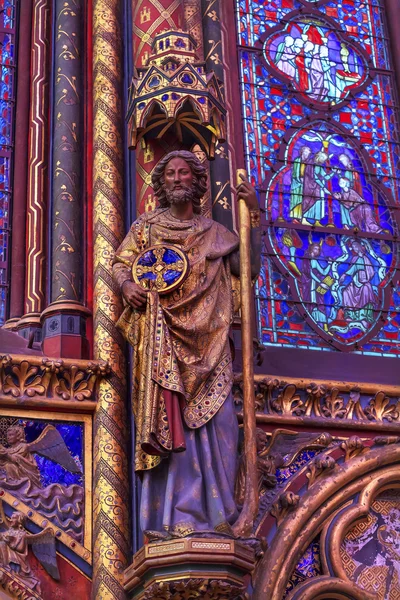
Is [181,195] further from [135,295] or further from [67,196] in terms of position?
[67,196]

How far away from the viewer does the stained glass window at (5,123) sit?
8602 millimetres

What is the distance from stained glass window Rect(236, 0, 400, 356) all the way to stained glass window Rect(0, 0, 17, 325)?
5.29ft

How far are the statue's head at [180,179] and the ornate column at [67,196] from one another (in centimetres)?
71

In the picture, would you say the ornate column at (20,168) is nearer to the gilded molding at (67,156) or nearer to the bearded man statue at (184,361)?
the gilded molding at (67,156)

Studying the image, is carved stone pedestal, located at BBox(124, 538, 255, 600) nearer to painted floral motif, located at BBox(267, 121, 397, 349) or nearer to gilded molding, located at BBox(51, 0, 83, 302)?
gilded molding, located at BBox(51, 0, 83, 302)

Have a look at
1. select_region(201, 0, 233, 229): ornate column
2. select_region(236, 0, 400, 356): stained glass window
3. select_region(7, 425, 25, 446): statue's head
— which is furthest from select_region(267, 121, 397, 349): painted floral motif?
select_region(7, 425, 25, 446): statue's head

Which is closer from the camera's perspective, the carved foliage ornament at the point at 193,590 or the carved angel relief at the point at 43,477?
the carved foliage ornament at the point at 193,590

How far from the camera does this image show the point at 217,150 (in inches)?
348

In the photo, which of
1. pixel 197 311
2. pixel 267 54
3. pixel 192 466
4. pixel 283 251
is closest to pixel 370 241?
pixel 283 251

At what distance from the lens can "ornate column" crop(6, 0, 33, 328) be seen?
842 centimetres

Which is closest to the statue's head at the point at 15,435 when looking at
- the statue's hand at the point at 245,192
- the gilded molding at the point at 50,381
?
the gilded molding at the point at 50,381

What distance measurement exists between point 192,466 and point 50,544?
2.87ft

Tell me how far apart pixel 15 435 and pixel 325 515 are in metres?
1.80

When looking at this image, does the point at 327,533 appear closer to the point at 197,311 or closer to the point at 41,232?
the point at 197,311
